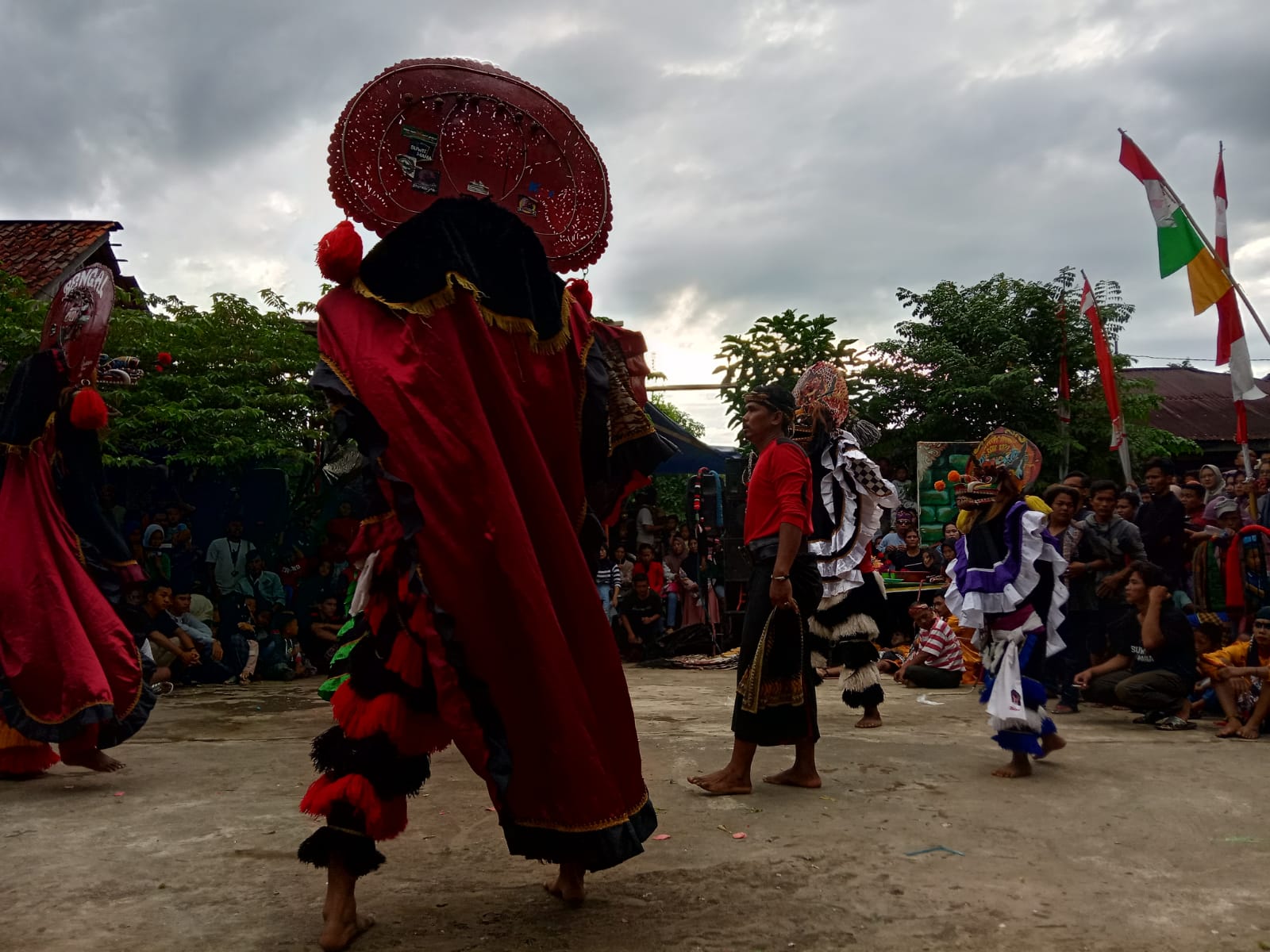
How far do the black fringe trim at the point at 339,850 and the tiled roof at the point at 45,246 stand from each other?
1787 centimetres

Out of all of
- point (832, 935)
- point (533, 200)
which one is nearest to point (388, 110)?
point (533, 200)

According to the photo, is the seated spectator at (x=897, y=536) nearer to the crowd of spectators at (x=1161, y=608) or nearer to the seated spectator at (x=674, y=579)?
the seated spectator at (x=674, y=579)

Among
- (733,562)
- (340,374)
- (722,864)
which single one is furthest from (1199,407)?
(340,374)

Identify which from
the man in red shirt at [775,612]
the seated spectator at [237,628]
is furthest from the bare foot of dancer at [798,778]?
the seated spectator at [237,628]

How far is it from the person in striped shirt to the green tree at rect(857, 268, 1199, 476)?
1176cm

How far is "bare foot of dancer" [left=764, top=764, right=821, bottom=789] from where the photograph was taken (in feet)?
15.0

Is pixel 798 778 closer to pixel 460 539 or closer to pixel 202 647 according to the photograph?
pixel 460 539

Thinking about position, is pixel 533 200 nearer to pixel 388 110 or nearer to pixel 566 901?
pixel 388 110

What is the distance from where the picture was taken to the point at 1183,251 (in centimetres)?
907

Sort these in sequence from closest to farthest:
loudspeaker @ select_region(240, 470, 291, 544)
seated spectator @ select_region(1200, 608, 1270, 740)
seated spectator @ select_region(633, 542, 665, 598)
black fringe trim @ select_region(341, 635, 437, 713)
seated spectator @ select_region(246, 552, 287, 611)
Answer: black fringe trim @ select_region(341, 635, 437, 713) < seated spectator @ select_region(1200, 608, 1270, 740) < seated spectator @ select_region(246, 552, 287, 611) < loudspeaker @ select_region(240, 470, 291, 544) < seated spectator @ select_region(633, 542, 665, 598)

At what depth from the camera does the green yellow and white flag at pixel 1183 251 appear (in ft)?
29.4

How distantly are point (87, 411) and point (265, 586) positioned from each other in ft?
19.2

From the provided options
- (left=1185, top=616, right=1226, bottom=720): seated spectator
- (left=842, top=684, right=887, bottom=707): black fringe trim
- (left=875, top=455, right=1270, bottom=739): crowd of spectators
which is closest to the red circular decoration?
(left=842, top=684, right=887, bottom=707): black fringe trim

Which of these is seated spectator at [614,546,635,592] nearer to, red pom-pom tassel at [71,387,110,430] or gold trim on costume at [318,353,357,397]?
red pom-pom tassel at [71,387,110,430]
